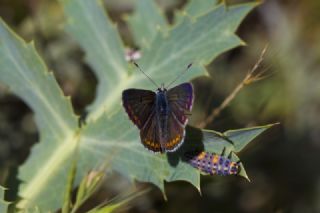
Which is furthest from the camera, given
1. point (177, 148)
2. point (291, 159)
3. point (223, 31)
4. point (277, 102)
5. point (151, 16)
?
point (277, 102)

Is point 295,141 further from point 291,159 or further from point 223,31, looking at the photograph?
point 223,31

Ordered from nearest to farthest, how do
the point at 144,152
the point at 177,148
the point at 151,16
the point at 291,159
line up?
1. the point at 177,148
2. the point at 144,152
3. the point at 151,16
4. the point at 291,159

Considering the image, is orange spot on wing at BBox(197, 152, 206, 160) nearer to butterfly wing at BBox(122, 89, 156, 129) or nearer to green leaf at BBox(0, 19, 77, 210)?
butterfly wing at BBox(122, 89, 156, 129)

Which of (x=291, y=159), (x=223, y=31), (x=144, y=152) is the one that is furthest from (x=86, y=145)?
(x=291, y=159)

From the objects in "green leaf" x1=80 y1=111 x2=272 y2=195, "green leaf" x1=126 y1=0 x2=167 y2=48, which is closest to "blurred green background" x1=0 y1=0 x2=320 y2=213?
"green leaf" x1=126 y1=0 x2=167 y2=48

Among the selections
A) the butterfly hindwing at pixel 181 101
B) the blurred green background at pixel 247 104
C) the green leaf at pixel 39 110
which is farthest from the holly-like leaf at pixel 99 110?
the blurred green background at pixel 247 104

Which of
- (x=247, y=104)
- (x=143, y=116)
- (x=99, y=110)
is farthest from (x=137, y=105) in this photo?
(x=247, y=104)

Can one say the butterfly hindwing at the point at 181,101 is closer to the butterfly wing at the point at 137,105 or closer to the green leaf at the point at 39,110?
the butterfly wing at the point at 137,105

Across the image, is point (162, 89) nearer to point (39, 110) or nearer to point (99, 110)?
point (99, 110)
